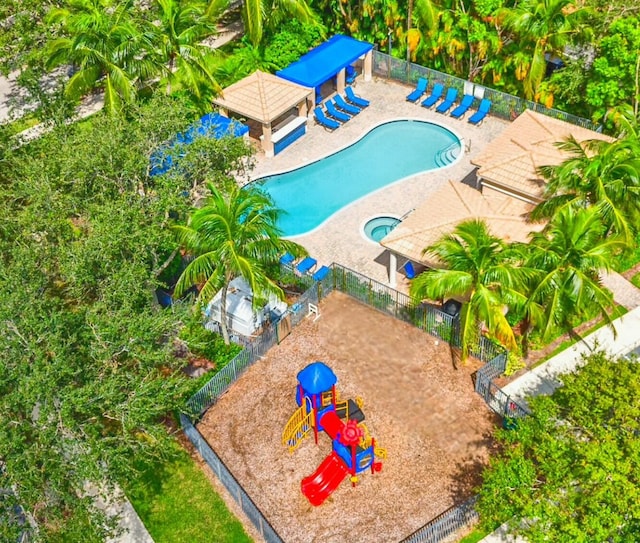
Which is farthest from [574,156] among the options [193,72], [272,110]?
[193,72]

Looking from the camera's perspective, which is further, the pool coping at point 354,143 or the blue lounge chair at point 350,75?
the blue lounge chair at point 350,75

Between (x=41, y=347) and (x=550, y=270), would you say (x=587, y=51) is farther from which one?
(x=41, y=347)

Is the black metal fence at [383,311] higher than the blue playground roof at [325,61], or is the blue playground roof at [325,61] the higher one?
the blue playground roof at [325,61]

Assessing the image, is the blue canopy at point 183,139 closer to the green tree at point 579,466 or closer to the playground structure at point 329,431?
the playground structure at point 329,431

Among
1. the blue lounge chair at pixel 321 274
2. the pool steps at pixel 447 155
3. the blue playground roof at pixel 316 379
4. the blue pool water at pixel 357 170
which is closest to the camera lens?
the blue playground roof at pixel 316 379

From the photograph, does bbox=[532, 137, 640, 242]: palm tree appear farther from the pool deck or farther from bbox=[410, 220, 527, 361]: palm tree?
the pool deck

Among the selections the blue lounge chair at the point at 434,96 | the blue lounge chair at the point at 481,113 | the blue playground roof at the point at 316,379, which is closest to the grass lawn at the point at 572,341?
the blue playground roof at the point at 316,379
